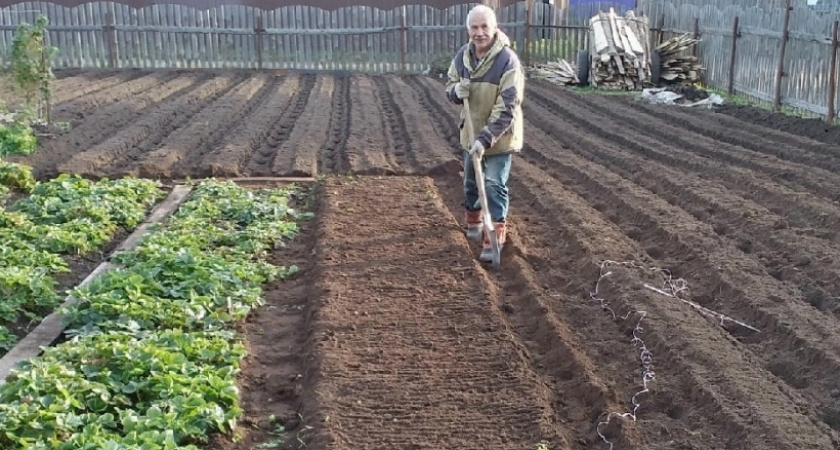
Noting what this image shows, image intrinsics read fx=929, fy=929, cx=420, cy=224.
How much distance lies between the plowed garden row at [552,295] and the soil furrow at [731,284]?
0.02 m

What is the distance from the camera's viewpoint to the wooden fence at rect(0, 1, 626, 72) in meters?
23.7

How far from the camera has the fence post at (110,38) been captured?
77.7ft

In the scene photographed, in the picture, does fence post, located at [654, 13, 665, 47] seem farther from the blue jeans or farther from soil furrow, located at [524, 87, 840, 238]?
the blue jeans

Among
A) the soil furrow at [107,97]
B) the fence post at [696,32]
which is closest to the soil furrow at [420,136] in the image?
the soil furrow at [107,97]

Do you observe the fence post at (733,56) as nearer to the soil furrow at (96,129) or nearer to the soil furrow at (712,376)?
the soil furrow at (96,129)

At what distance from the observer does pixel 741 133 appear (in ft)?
42.1

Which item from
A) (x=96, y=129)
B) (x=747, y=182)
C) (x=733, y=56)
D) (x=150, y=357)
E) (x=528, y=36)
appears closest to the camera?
(x=150, y=357)

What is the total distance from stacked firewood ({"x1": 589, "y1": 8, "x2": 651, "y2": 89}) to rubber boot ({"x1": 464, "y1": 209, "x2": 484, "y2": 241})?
12.2 meters

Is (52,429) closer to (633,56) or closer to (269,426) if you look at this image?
(269,426)

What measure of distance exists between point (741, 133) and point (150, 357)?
1013 centimetres

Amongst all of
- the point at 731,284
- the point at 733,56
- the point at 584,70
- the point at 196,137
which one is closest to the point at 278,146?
the point at 196,137

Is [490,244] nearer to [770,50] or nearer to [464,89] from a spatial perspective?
[464,89]

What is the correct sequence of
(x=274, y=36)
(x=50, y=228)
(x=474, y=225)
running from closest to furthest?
(x=50, y=228) → (x=474, y=225) → (x=274, y=36)

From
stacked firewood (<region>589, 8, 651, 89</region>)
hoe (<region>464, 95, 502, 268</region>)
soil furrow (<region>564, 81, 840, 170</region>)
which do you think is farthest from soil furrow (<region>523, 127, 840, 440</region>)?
stacked firewood (<region>589, 8, 651, 89</region>)
